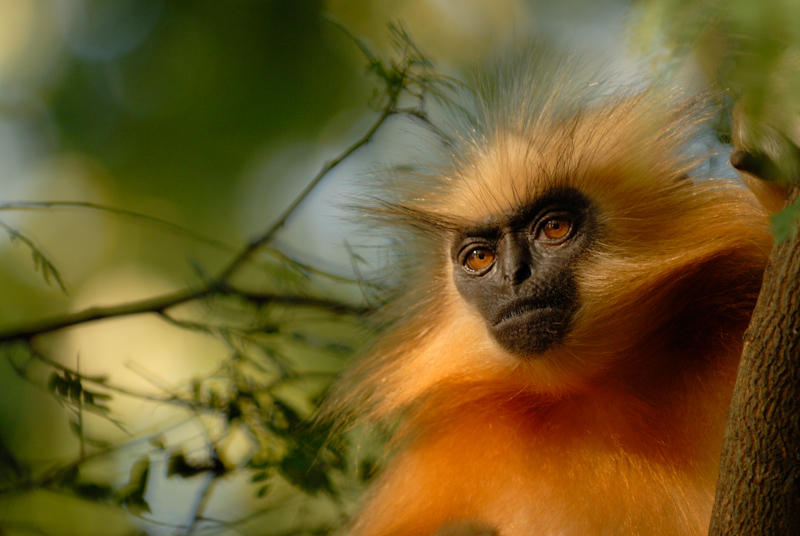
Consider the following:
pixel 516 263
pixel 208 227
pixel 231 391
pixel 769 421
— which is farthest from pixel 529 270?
pixel 208 227

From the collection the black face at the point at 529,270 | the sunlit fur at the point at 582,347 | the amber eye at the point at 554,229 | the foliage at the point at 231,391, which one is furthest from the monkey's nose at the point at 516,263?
the foliage at the point at 231,391

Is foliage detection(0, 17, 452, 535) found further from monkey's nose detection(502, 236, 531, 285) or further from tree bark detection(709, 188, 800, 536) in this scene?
tree bark detection(709, 188, 800, 536)

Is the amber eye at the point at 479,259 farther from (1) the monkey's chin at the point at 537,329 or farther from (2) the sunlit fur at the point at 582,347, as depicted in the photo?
(1) the monkey's chin at the point at 537,329

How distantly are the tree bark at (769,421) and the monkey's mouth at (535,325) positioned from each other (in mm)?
963

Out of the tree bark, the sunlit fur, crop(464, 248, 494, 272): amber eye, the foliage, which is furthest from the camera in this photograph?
crop(464, 248, 494, 272): amber eye

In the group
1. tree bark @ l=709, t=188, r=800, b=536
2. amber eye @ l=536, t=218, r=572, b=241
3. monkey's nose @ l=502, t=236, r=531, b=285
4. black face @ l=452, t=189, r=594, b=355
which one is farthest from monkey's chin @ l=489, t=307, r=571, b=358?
tree bark @ l=709, t=188, r=800, b=536

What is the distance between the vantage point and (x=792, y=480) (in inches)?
61.1

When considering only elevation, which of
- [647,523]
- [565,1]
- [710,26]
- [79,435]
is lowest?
[647,523]

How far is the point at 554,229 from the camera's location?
9.01 ft

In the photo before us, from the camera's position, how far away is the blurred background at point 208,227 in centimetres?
272

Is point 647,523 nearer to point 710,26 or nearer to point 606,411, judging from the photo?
point 606,411

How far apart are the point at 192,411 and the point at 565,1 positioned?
7.04 feet

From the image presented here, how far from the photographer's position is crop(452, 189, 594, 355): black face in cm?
257

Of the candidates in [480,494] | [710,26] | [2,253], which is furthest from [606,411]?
[2,253]
